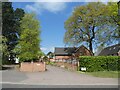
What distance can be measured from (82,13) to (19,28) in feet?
50.6

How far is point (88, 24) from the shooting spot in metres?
56.4

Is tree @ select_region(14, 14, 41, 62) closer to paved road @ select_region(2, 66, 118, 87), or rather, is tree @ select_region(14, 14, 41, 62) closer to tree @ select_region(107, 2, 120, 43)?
tree @ select_region(107, 2, 120, 43)

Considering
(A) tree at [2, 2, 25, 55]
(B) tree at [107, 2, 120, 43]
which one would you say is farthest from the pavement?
(A) tree at [2, 2, 25, 55]

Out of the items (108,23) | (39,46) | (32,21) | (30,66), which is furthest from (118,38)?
(32,21)

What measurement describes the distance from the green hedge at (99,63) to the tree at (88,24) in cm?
1470

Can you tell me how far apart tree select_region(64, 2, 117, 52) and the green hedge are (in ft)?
48.2

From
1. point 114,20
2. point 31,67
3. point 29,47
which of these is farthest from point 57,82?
point 114,20

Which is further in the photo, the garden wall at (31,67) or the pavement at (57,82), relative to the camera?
the garden wall at (31,67)

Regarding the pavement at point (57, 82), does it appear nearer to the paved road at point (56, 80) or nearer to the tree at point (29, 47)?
the paved road at point (56, 80)

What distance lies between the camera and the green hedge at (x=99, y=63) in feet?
119

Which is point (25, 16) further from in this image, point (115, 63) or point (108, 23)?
point (115, 63)

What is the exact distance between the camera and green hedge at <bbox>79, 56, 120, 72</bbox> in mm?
36406

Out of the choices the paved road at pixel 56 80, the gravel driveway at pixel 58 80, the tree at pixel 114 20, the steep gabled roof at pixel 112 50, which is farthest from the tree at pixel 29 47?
the steep gabled roof at pixel 112 50

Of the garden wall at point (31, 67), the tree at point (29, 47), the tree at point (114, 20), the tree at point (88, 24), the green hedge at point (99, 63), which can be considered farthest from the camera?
the tree at point (88, 24)
